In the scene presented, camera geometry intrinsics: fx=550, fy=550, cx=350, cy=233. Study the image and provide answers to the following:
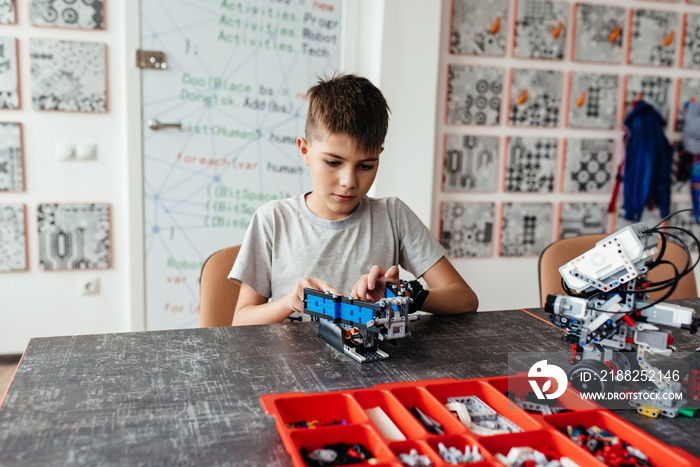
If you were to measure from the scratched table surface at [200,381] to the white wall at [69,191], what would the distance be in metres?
1.75

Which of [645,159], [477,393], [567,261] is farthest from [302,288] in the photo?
[645,159]

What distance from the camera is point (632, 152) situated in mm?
3189

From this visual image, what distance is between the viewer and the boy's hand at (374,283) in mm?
1136

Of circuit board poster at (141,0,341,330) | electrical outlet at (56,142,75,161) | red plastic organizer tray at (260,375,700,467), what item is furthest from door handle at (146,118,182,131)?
red plastic organizer tray at (260,375,700,467)

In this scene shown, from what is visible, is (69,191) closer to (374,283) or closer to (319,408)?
(374,283)

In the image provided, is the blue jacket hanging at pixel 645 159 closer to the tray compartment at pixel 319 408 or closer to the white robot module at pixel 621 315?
the white robot module at pixel 621 315

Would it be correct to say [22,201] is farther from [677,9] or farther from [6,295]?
[677,9]

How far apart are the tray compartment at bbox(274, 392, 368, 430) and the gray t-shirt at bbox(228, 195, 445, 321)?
66 centimetres

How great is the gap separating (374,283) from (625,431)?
1.74ft

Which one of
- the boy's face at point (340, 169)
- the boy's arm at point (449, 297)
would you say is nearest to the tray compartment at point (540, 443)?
the boy's arm at point (449, 297)

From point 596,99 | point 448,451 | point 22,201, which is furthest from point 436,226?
point 448,451

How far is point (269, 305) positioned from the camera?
1.33m

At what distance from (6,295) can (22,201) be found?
457 mm

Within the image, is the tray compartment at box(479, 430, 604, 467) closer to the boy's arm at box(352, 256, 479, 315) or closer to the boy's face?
the boy's arm at box(352, 256, 479, 315)
